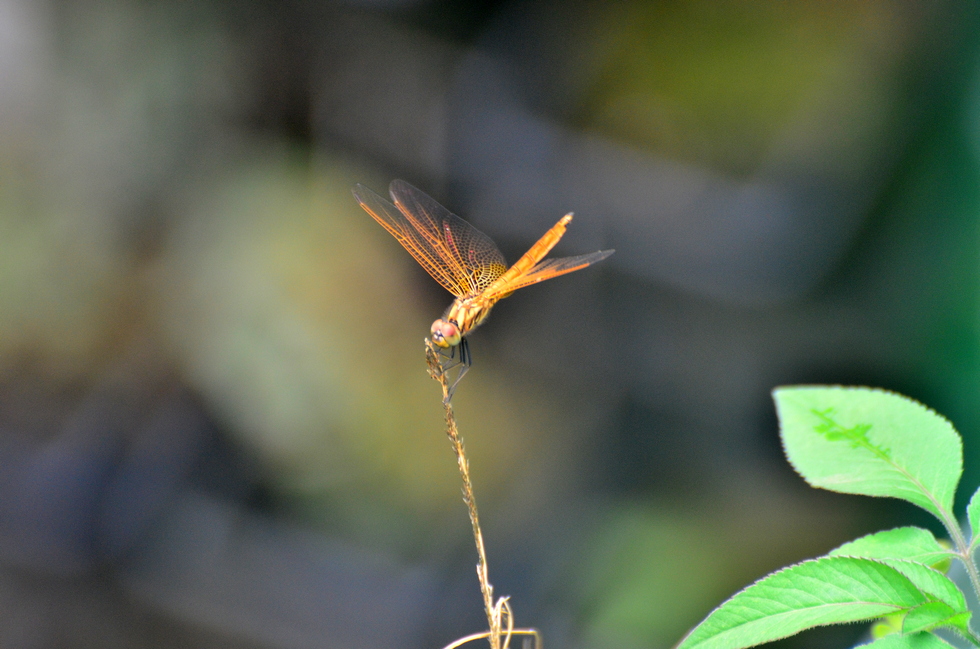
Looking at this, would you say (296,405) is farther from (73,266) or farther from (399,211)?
(399,211)

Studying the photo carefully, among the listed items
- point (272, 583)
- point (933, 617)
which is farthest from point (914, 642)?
point (272, 583)

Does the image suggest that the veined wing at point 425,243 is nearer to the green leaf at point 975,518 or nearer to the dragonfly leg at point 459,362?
the dragonfly leg at point 459,362

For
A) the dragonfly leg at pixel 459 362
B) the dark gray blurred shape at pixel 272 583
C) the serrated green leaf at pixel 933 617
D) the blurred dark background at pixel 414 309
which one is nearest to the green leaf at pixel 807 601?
the serrated green leaf at pixel 933 617

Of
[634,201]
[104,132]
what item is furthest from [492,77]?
[104,132]

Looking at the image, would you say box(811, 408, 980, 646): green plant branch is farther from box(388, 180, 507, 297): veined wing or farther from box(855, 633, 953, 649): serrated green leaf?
box(388, 180, 507, 297): veined wing

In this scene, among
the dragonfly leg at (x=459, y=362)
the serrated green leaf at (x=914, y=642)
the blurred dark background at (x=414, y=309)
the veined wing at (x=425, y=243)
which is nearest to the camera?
the serrated green leaf at (x=914, y=642)

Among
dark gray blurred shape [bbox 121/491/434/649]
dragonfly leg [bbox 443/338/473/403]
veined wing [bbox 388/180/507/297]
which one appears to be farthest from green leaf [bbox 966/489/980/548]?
dark gray blurred shape [bbox 121/491/434/649]
